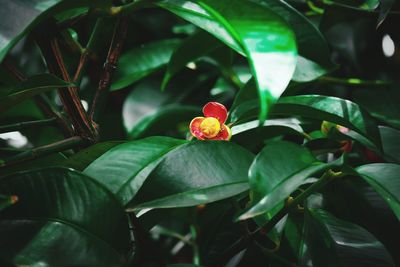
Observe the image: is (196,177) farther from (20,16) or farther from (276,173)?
(20,16)

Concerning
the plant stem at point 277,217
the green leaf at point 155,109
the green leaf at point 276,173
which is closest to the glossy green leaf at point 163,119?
the green leaf at point 155,109

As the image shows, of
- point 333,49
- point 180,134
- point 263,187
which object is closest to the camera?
point 263,187

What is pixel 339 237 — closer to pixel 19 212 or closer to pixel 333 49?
pixel 19 212

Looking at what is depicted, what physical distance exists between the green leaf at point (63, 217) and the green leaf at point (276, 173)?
0.15 metres

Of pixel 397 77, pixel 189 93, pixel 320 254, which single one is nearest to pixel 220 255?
pixel 320 254

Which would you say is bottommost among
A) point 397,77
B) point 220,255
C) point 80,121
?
point 220,255

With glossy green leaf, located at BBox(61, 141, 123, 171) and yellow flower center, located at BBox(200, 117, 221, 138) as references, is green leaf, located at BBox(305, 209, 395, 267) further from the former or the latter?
glossy green leaf, located at BBox(61, 141, 123, 171)

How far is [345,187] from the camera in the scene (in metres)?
0.74

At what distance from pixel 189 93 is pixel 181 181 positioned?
0.70m

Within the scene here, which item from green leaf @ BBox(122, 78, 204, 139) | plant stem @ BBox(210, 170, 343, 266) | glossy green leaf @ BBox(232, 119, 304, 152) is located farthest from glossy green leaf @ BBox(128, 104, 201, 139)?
plant stem @ BBox(210, 170, 343, 266)

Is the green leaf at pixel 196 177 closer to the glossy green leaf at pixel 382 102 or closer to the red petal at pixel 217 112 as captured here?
the red petal at pixel 217 112

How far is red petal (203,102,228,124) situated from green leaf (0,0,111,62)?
27 cm

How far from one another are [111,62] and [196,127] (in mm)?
151

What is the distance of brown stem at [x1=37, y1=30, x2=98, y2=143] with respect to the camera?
1.85ft
